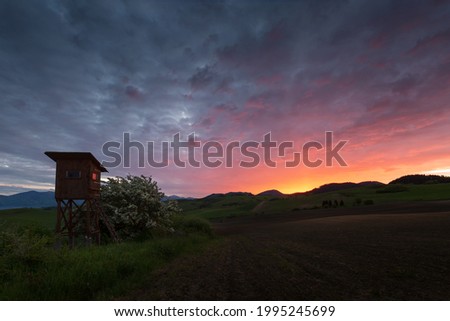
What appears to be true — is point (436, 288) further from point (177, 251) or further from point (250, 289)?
point (177, 251)

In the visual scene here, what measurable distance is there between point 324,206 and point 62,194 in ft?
246

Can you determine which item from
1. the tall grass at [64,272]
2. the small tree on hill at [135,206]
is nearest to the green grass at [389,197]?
the small tree on hill at [135,206]

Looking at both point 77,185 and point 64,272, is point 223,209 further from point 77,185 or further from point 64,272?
point 64,272

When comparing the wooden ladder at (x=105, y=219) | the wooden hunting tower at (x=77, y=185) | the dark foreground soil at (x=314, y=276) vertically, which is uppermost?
the wooden hunting tower at (x=77, y=185)

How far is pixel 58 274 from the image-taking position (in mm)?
11312

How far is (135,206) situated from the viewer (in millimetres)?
26344

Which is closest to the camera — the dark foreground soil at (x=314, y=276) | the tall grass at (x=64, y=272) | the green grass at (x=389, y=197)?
the dark foreground soil at (x=314, y=276)

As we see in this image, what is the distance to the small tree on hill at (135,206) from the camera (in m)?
26.1

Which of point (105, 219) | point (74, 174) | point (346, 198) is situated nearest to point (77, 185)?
Answer: point (74, 174)

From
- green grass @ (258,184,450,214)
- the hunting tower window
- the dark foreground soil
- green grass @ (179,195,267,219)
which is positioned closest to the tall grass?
the dark foreground soil

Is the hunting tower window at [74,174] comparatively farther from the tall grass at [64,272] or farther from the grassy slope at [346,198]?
the grassy slope at [346,198]

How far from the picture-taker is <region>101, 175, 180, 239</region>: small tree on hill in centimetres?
2614

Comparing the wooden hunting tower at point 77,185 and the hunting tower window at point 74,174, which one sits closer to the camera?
the wooden hunting tower at point 77,185

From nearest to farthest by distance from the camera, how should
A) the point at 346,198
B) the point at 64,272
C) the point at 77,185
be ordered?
the point at 64,272, the point at 77,185, the point at 346,198
